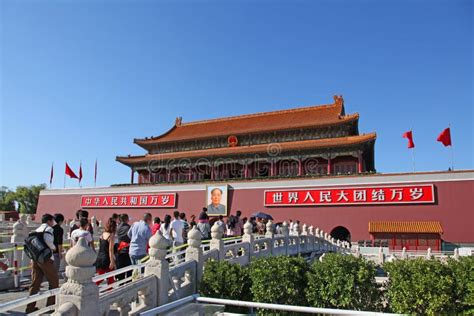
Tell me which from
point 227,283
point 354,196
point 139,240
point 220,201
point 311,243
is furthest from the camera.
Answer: point 220,201

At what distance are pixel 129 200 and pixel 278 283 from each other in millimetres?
22037

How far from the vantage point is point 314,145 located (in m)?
22.4

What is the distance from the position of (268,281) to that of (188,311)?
156 centimetres

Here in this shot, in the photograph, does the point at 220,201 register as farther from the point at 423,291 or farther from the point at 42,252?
the point at 423,291

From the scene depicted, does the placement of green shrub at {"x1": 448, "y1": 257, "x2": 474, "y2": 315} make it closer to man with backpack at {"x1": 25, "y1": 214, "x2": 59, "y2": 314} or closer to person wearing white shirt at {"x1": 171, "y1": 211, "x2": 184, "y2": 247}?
person wearing white shirt at {"x1": 171, "y1": 211, "x2": 184, "y2": 247}

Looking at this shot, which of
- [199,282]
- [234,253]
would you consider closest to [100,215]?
[234,253]

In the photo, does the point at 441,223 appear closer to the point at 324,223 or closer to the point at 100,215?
the point at 324,223

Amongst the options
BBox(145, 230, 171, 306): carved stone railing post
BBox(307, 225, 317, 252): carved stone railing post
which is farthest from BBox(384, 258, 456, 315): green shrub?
BBox(307, 225, 317, 252): carved stone railing post

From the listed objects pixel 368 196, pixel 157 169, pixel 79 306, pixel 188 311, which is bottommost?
pixel 188 311

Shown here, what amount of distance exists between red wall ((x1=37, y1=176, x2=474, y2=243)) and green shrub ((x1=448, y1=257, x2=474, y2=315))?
13.1 metres

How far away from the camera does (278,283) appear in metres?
5.96

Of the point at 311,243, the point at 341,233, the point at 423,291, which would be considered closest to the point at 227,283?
the point at 423,291

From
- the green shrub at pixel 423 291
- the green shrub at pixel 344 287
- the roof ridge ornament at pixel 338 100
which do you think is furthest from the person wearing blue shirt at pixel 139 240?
the roof ridge ornament at pixel 338 100

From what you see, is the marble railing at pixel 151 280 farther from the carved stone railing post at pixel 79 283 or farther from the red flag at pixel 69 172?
the red flag at pixel 69 172
